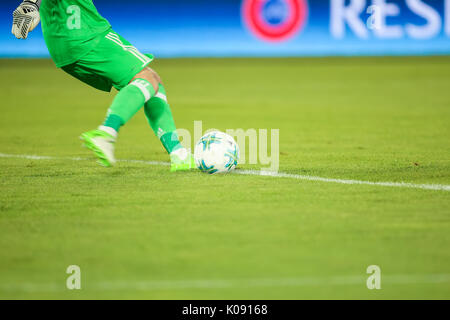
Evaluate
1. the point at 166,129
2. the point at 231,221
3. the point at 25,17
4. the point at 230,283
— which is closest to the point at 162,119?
the point at 166,129

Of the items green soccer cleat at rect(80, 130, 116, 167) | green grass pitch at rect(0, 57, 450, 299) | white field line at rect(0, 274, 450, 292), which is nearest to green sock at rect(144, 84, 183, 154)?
green grass pitch at rect(0, 57, 450, 299)

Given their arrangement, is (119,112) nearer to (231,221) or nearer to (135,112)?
(135,112)

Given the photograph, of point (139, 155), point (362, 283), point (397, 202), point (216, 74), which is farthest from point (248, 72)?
point (362, 283)

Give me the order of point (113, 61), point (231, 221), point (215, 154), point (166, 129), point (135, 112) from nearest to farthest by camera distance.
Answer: point (231, 221) < point (135, 112) < point (113, 61) < point (215, 154) < point (166, 129)

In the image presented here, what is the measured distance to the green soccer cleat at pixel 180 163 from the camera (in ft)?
22.4

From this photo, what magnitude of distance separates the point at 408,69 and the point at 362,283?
25044 mm

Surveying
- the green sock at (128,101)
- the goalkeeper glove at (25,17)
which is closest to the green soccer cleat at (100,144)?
the green sock at (128,101)

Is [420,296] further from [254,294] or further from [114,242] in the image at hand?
[114,242]

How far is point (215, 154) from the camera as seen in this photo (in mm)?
6594

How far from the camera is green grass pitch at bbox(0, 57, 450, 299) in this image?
366 cm

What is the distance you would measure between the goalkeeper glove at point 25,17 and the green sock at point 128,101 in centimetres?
99

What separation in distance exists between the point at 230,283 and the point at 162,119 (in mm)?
3395

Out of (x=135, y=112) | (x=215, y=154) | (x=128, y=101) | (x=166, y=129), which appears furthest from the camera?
(x=166, y=129)
